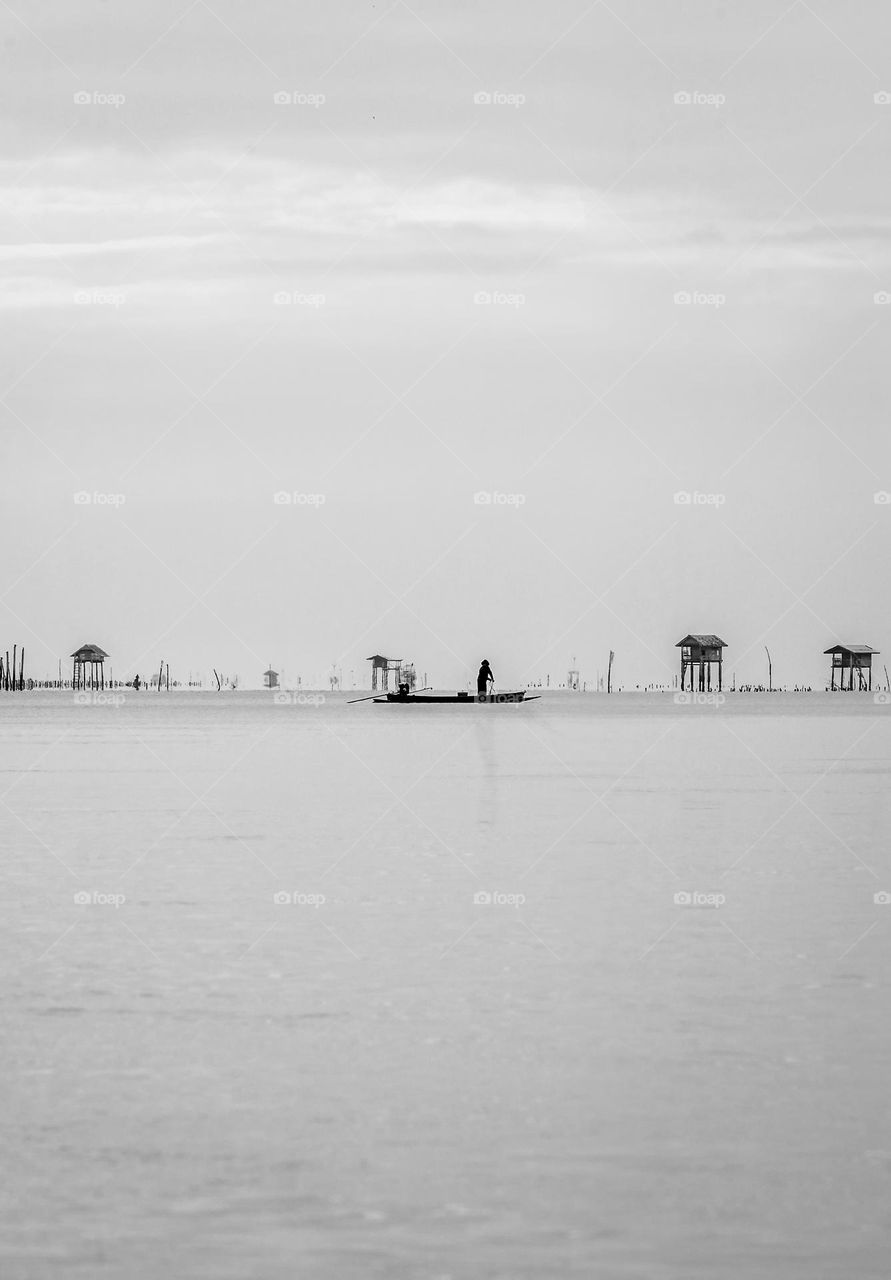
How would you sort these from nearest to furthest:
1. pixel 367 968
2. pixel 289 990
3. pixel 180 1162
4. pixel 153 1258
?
pixel 153 1258
pixel 180 1162
pixel 289 990
pixel 367 968

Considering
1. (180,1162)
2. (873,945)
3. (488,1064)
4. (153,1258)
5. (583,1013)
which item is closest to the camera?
(153,1258)

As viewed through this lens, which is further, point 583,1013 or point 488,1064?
point 583,1013

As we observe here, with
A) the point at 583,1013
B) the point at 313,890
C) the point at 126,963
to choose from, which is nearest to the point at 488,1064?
the point at 583,1013

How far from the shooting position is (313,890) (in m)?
20.3

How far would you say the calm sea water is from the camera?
8.16 metres

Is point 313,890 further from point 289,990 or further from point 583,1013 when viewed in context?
point 583,1013

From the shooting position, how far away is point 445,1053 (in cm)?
1180

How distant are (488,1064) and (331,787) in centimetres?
2720

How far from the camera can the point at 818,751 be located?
59.7 m

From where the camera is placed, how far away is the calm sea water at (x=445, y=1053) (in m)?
8.16

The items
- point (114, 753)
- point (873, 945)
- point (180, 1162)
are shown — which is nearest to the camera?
point (180, 1162)

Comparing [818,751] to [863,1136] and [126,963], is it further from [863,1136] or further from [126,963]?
[863,1136]

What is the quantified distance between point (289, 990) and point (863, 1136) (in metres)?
5.75

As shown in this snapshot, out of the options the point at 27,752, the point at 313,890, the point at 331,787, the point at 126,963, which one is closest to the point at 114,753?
the point at 27,752
